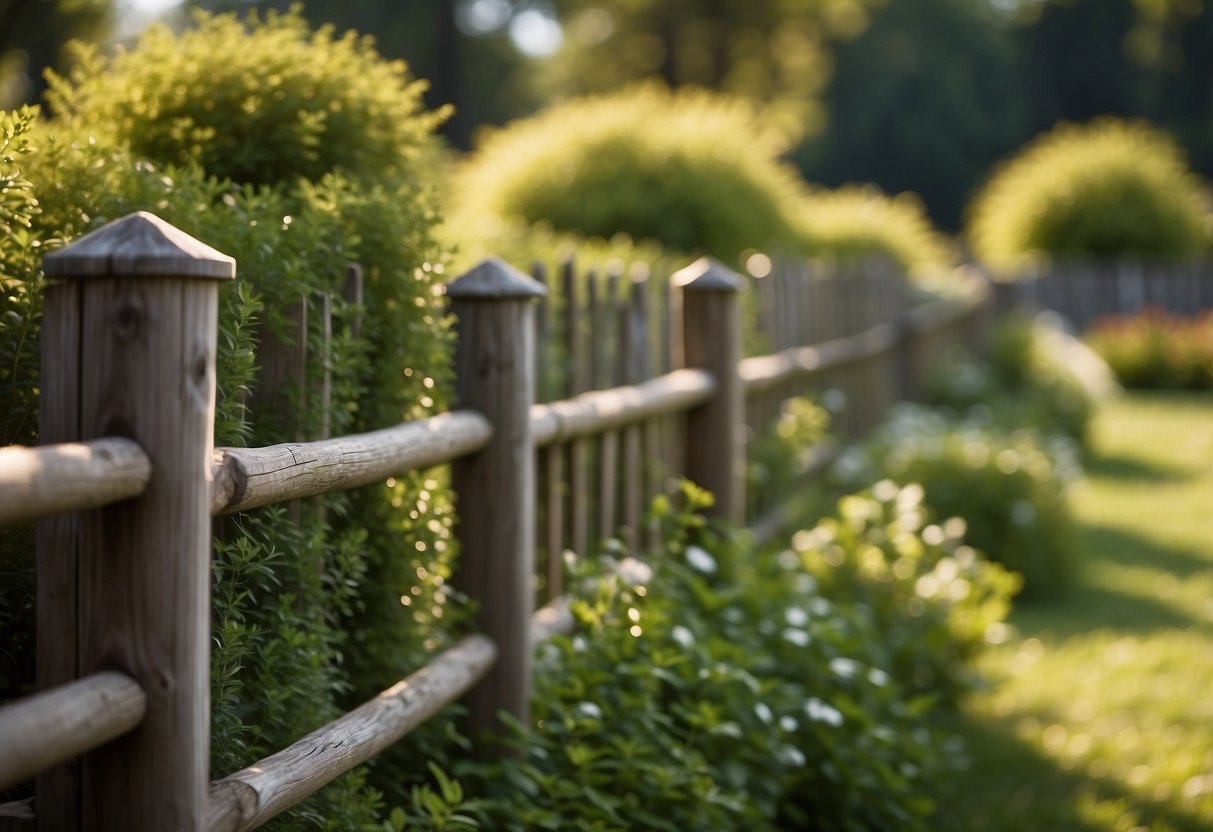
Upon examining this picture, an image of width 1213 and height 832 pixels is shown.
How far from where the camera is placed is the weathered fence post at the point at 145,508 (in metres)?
1.65

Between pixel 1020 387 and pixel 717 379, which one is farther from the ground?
pixel 1020 387

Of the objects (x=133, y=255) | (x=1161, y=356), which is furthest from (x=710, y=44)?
(x=133, y=255)

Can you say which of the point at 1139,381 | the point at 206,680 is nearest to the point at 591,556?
the point at 206,680

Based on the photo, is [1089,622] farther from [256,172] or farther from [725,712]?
[256,172]

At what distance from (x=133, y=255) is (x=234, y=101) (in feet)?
5.03

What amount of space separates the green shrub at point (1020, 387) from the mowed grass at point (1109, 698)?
5.02 ft

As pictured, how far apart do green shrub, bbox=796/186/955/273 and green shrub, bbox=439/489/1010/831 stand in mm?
7029

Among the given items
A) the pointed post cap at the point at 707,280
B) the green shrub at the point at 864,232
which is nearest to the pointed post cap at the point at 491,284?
the pointed post cap at the point at 707,280

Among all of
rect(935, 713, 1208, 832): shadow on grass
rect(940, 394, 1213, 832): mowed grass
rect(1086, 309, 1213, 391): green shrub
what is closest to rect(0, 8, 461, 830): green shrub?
rect(935, 713, 1208, 832): shadow on grass

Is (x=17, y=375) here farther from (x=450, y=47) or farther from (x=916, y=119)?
(x=916, y=119)

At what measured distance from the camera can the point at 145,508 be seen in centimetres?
166

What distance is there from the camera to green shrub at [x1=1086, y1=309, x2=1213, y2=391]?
16812 mm

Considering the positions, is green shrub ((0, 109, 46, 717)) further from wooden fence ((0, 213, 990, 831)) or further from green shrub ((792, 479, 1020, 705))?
green shrub ((792, 479, 1020, 705))

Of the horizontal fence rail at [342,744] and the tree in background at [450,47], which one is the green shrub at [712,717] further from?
the tree in background at [450,47]
